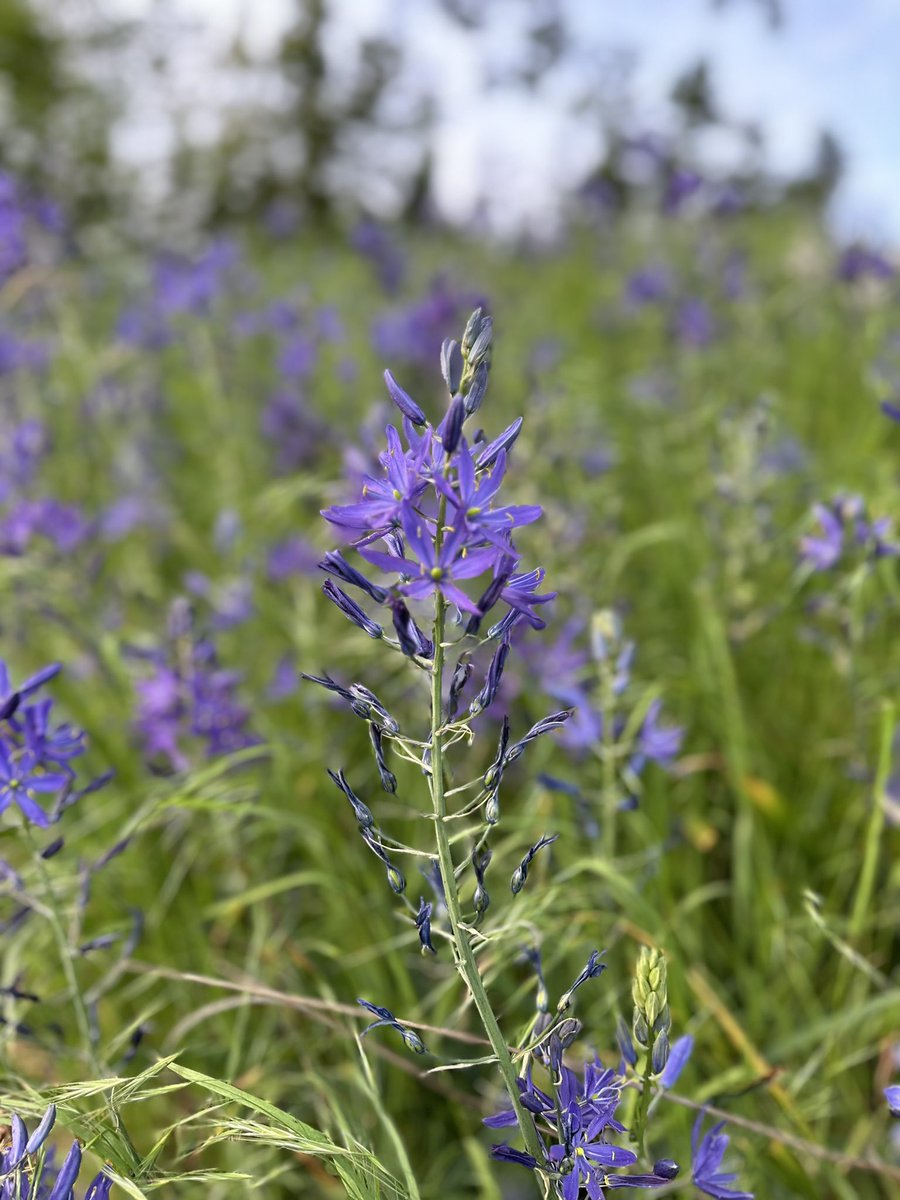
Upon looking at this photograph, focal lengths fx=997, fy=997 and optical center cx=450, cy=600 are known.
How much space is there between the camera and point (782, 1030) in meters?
2.50

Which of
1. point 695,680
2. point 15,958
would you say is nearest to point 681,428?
point 695,680

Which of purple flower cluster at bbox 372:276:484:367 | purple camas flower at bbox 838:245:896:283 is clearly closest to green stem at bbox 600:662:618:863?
purple flower cluster at bbox 372:276:484:367

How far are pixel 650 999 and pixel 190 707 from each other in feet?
5.57

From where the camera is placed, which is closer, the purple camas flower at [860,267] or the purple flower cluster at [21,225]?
the purple flower cluster at [21,225]

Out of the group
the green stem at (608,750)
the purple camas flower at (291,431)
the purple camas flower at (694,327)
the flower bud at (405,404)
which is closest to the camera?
the flower bud at (405,404)

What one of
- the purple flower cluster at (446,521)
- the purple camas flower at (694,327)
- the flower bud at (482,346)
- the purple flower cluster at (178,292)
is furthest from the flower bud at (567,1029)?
the purple camas flower at (694,327)

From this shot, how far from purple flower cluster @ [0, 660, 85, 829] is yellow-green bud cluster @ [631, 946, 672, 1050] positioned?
3.39 feet

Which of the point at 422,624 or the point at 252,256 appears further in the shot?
the point at 252,256

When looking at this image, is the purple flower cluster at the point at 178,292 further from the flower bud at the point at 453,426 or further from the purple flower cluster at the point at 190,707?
the flower bud at the point at 453,426

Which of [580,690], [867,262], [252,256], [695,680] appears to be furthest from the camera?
[252,256]

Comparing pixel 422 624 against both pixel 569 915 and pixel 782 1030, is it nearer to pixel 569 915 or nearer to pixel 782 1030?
pixel 569 915

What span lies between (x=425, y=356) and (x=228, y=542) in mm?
1890

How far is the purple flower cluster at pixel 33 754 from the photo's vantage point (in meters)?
1.75

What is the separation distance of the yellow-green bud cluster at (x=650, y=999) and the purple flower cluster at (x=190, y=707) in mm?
1589
